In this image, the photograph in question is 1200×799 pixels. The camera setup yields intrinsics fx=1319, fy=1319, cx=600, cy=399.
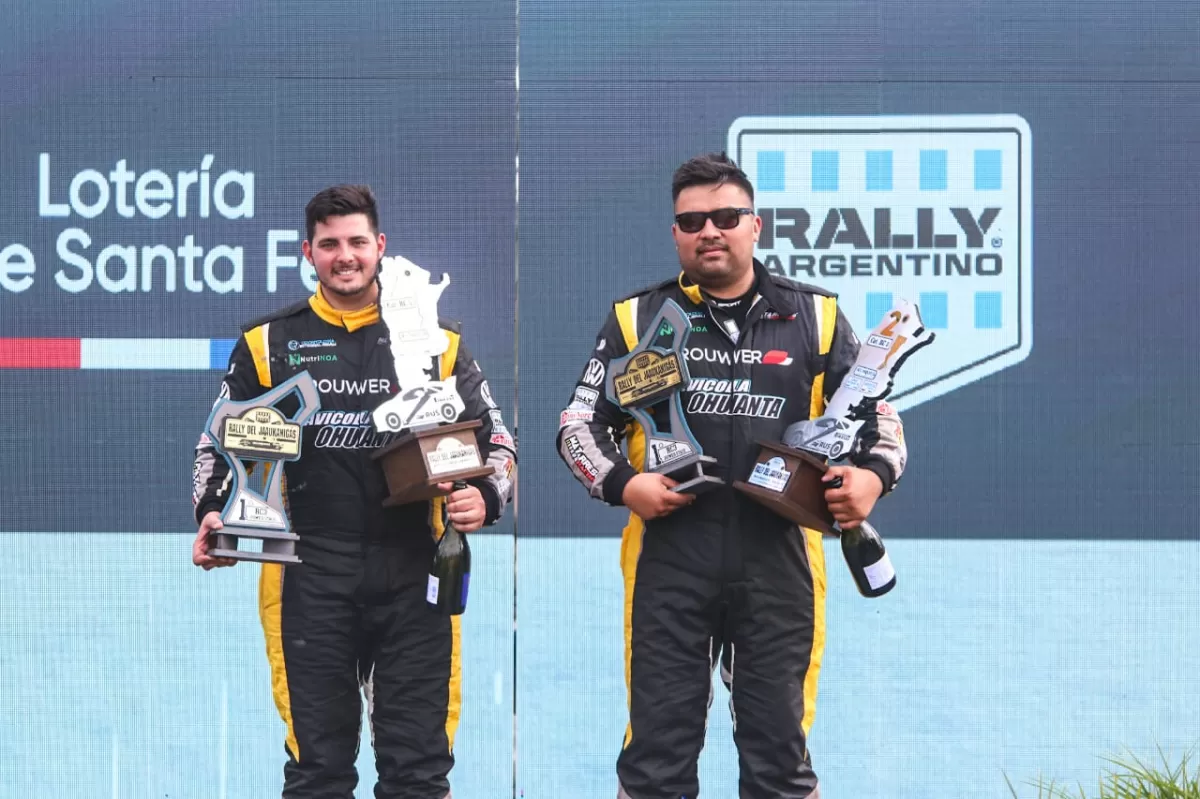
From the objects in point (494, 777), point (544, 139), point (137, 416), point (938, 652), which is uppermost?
point (544, 139)

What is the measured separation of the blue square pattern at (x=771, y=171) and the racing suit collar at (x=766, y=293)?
2.50 feet

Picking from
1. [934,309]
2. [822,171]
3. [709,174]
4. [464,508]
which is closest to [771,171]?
[822,171]

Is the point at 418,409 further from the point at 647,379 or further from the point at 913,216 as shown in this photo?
the point at 913,216

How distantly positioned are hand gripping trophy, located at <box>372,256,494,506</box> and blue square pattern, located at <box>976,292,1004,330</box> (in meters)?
1.45

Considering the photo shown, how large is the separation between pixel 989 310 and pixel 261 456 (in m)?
1.86

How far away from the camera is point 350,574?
2621 mm

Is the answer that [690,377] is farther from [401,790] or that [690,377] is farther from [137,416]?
[137,416]

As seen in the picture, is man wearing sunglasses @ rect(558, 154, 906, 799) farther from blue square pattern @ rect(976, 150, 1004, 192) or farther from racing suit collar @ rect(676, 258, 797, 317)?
blue square pattern @ rect(976, 150, 1004, 192)

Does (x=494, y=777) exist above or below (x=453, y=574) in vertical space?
below

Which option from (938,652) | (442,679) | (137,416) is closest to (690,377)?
(442,679)

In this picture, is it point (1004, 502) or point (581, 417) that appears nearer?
point (581, 417)

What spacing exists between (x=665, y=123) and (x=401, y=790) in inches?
69.0

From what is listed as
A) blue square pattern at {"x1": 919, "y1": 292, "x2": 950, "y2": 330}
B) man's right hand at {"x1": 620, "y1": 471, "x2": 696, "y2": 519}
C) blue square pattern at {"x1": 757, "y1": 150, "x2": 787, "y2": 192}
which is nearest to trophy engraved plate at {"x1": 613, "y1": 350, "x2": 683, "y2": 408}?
man's right hand at {"x1": 620, "y1": 471, "x2": 696, "y2": 519}

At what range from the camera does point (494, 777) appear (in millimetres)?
3371
